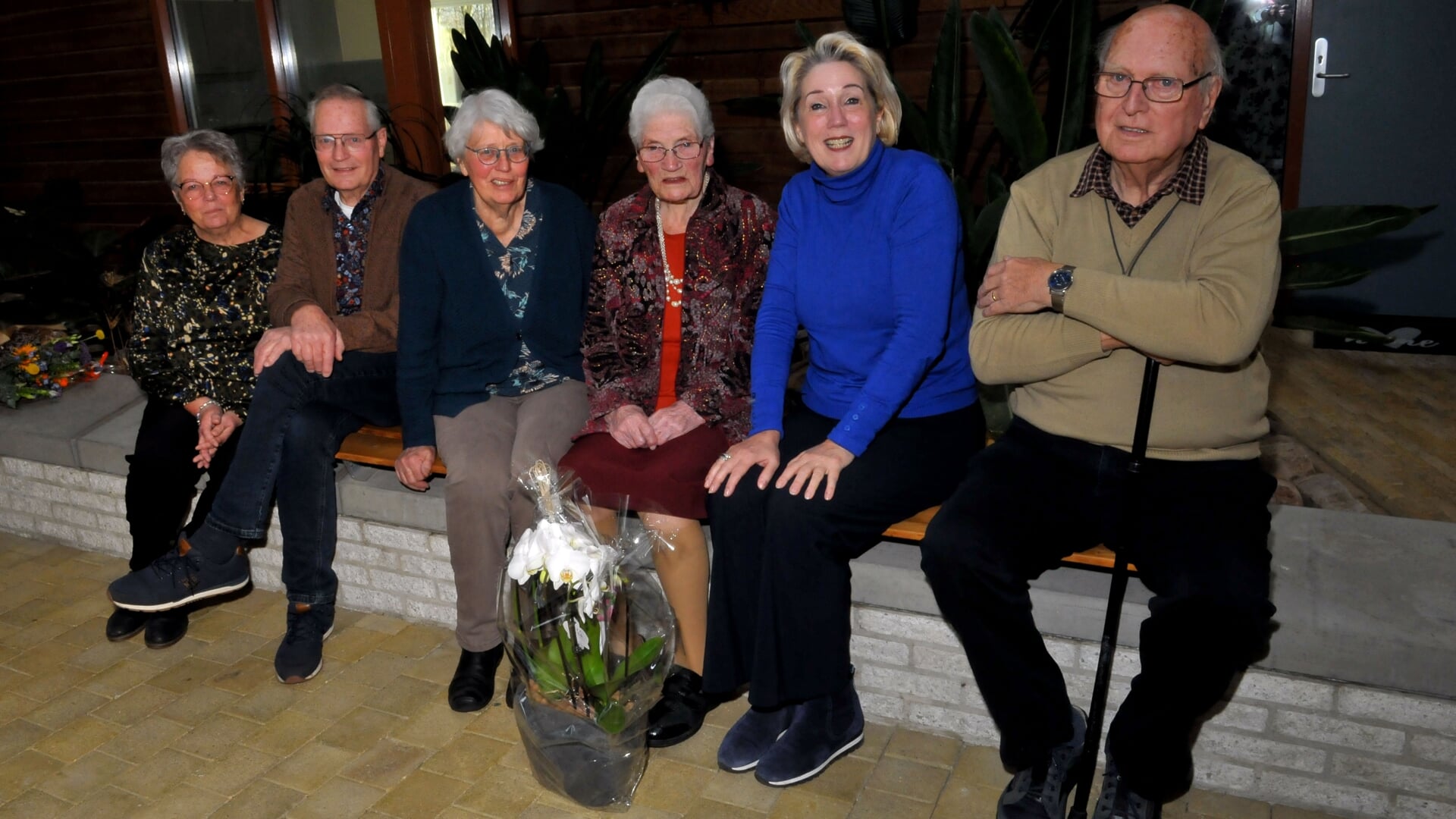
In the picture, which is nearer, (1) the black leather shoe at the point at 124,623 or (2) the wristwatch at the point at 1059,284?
(2) the wristwatch at the point at 1059,284

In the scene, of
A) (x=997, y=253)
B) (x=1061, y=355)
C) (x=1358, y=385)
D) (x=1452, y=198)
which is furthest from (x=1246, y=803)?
(x=1452, y=198)

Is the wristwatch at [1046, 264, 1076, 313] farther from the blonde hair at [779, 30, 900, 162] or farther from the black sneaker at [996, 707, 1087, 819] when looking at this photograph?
the black sneaker at [996, 707, 1087, 819]

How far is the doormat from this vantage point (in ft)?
15.3

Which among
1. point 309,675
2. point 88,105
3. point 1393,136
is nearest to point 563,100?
point 309,675

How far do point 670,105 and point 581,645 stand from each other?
1.18 m

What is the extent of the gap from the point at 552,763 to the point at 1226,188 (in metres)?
1.69

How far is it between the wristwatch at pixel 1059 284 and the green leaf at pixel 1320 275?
885mm

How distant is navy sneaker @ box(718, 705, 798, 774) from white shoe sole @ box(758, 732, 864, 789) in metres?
0.06

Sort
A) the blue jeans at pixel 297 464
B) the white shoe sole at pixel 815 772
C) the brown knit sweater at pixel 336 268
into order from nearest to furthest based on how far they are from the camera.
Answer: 1. the white shoe sole at pixel 815 772
2. the blue jeans at pixel 297 464
3. the brown knit sweater at pixel 336 268

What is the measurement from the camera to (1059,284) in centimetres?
204

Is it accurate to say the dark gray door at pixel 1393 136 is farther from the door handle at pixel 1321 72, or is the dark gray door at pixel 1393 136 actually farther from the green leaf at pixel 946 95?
the green leaf at pixel 946 95

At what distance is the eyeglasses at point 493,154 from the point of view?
2.59 metres

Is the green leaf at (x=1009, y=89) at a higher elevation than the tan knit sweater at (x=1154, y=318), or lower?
higher

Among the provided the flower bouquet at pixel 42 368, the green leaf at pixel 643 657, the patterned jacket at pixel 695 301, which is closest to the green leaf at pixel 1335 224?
the patterned jacket at pixel 695 301
